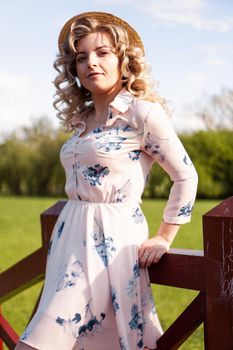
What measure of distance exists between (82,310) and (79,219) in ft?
0.97

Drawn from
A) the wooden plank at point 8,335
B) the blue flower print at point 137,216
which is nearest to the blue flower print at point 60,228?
the blue flower print at point 137,216

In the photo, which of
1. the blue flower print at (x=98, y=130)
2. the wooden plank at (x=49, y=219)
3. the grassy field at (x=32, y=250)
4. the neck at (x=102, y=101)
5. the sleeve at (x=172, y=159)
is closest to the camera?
the sleeve at (x=172, y=159)

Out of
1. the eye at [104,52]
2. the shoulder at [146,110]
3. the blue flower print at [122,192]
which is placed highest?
the eye at [104,52]

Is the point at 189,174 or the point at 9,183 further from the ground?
the point at 189,174

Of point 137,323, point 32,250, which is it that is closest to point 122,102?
point 137,323

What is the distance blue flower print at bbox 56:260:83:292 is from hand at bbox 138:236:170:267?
0.20m

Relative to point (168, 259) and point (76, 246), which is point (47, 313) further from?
point (168, 259)

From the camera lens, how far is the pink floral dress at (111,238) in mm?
1919

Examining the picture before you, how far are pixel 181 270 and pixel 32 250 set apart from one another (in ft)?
26.5

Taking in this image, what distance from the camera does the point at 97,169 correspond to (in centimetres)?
199

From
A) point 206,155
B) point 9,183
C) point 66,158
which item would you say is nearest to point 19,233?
point 66,158

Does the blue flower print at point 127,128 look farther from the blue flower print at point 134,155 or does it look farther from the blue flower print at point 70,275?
the blue flower print at point 70,275

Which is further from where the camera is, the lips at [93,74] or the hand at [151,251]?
the lips at [93,74]

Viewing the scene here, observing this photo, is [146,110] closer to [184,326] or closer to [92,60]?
[92,60]
